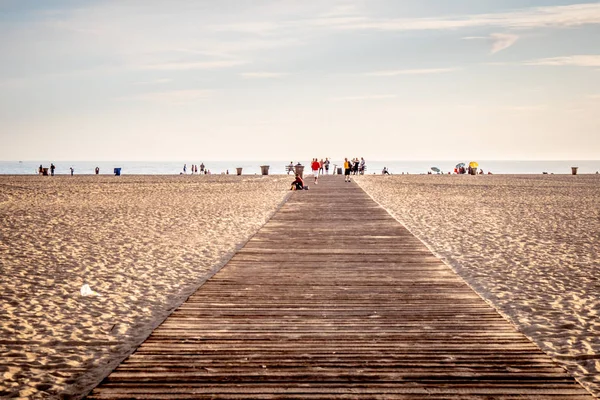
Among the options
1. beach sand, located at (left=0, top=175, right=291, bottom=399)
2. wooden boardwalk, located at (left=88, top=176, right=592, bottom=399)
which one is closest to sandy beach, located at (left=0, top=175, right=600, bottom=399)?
beach sand, located at (left=0, top=175, right=291, bottom=399)

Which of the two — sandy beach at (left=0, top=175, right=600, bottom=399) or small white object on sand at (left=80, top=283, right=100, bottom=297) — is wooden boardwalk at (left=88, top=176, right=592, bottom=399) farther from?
small white object on sand at (left=80, top=283, right=100, bottom=297)

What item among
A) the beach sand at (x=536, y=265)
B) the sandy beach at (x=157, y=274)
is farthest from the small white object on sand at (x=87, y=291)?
the beach sand at (x=536, y=265)

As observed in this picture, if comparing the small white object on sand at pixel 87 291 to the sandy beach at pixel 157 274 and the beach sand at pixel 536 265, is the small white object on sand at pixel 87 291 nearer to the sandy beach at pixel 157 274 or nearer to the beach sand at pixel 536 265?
the sandy beach at pixel 157 274

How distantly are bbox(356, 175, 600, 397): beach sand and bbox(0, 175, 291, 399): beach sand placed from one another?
4.11 m

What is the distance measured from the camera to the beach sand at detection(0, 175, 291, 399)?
16.1 feet

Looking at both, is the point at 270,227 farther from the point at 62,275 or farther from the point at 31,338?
the point at 31,338

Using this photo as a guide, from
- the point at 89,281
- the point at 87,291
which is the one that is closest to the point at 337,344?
the point at 87,291

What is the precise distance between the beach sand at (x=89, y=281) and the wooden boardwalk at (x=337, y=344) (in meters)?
0.53

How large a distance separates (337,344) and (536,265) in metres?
5.88

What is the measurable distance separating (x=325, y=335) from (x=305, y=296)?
1.49 meters

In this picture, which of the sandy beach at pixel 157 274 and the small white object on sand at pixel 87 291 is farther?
the small white object on sand at pixel 87 291

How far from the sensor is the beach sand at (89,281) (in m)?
4.89

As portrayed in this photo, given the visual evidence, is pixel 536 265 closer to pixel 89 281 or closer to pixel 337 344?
pixel 337 344

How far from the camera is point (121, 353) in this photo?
515 cm
